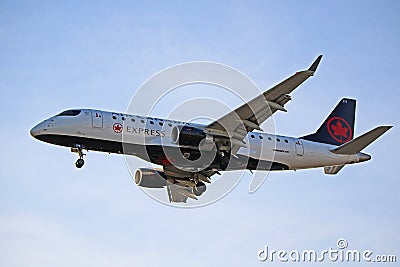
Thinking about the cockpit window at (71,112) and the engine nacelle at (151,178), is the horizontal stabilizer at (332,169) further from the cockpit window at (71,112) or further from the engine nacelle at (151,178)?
the cockpit window at (71,112)

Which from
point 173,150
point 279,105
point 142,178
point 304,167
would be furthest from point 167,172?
point 279,105

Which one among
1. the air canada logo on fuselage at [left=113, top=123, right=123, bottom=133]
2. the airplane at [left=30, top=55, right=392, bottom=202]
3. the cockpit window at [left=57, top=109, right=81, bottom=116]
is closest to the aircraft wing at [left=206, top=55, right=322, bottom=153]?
the airplane at [left=30, top=55, right=392, bottom=202]

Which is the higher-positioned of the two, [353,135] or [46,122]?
[353,135]

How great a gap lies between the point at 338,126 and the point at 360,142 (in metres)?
6.65

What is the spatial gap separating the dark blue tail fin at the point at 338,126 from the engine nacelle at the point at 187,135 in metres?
10.2

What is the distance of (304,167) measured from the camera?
170 ft

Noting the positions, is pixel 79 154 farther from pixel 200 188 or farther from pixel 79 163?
pixel 200 188

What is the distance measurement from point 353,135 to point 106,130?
18.8m

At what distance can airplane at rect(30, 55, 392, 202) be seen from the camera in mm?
46281

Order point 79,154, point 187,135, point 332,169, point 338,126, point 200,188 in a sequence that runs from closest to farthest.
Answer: point 187,135 < point 79,154 < point 332,169 < point 200,188 < point 338,126

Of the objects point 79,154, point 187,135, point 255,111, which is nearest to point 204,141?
point 187,135

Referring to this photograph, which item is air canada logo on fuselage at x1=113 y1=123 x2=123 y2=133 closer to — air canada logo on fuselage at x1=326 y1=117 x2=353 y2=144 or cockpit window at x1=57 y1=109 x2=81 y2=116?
cockpit window at x1=57 y1=109 x2=81 y2=116

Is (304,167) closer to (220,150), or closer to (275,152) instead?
(275,152)

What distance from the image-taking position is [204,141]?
4712 centimetres
